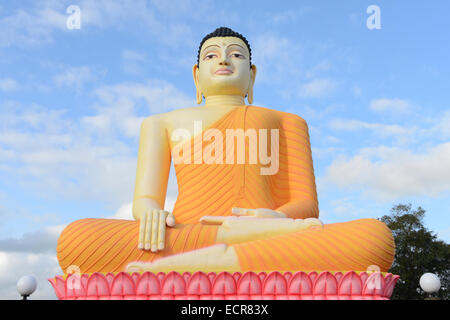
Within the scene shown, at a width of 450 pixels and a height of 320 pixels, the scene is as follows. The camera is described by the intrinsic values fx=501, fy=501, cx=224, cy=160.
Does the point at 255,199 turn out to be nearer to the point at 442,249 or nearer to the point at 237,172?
the point at 237,172

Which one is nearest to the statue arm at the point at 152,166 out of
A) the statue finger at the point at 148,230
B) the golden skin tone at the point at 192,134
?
the golden skin tone at the point at 192,134

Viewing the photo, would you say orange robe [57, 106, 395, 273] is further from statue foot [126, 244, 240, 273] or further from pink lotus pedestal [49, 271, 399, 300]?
pink lotus pedestal [49, 271, 399, 300]

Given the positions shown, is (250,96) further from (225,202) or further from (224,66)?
(225,202)

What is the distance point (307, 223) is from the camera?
5371 millimetres

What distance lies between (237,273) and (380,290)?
4.47 ft

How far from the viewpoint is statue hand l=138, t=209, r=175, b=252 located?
5.11 metres

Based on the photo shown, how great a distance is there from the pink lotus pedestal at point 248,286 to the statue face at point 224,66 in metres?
3.14

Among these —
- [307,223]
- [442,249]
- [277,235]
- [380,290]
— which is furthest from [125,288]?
[442,249]

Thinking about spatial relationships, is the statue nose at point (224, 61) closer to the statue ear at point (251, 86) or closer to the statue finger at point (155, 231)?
the statue ear at point (251, 86)

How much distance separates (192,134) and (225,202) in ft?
3.49

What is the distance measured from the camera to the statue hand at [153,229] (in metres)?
5.11

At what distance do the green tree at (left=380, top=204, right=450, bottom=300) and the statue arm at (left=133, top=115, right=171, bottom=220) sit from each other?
1337 cm

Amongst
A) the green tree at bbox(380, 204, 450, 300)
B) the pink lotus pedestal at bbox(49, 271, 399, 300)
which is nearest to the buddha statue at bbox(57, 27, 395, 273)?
the pink lotus pedestal at bbox(49, 271, 399, 300)

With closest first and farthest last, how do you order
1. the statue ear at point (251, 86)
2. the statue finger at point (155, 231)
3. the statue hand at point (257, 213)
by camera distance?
the statue finger at point (155, 231)
the statue hand at point (257, 213)
the statue ear at point (251, 86)
